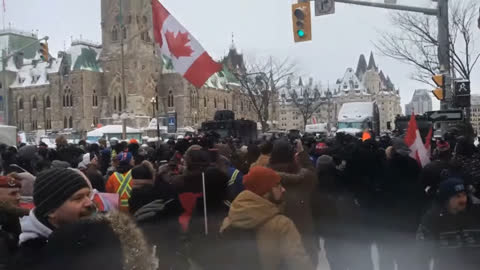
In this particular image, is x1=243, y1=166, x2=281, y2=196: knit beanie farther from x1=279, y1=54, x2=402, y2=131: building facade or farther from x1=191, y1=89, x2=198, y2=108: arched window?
x1=279, y1=54, x2=402, y2=131: building facade

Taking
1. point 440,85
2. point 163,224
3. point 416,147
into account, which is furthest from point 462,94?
point 163,224

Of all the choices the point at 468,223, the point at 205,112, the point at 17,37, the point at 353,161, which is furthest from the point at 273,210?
the point at 17,37

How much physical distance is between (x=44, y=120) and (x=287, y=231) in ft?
241

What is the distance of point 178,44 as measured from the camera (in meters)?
9.91

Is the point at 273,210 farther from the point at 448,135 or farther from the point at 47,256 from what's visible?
the point at 448,135

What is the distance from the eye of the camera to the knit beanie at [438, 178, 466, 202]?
14.0 ft

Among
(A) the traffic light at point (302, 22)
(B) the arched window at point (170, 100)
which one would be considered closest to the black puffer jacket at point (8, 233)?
(A) the traffic light at point (302, 22)

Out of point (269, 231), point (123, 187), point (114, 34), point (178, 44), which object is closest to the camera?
point (269, 231)

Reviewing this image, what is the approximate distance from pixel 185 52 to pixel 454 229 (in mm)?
6699

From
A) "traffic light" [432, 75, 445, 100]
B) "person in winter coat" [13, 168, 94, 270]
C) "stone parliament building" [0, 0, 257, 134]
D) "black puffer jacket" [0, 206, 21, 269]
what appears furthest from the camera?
"stone parliament building" [0, 0, 257, 134]

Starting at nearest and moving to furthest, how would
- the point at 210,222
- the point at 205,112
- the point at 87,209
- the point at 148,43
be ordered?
1. the point at 87,209
2. the point at 210,222
3. the point at 148,43
4. the point at 205,112

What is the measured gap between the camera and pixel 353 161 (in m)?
6.50

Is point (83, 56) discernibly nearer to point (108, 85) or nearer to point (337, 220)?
point (108, 85)

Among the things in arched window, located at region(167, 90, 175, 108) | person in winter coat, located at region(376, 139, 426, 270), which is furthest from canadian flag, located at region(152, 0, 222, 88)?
arched window, located at region(167, 90, 175, 108)
